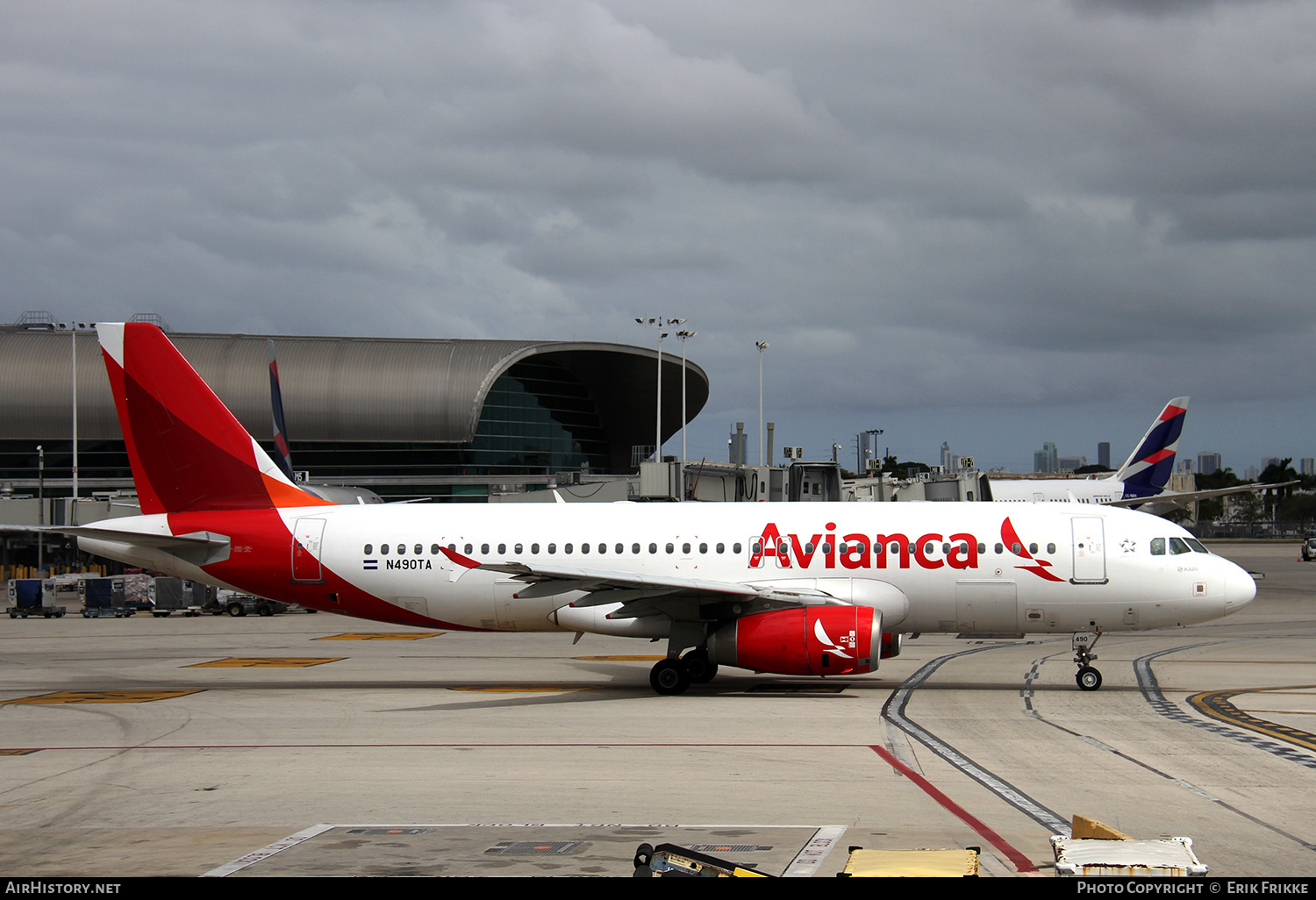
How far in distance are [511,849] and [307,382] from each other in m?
79.3

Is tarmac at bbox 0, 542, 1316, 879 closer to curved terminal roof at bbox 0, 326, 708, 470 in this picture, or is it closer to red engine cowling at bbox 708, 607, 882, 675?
red engine cowling at bbox 708, 607, 882, 675

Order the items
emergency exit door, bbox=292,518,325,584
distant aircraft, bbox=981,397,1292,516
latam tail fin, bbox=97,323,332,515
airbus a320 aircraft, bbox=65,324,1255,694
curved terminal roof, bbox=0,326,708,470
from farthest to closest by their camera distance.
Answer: curved terminal roof, bbox=0,326,708,470 < distant aircraft, bbox=981,397,1292,516 < latam tail fin, bbox=97,323,332,515 < emergency exit door, bbox=292,518,325,584 < airbus a320 aircraft, bbox=65,324,1255,694

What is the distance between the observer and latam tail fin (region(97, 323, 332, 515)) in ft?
74.0

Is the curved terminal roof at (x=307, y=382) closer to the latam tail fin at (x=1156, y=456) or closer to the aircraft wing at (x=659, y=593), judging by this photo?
the latam tail fin at (x=1156, y=456)

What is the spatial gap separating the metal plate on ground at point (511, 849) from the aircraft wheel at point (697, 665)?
10447 mm

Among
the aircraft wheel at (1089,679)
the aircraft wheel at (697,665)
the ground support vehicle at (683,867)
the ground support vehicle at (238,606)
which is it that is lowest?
the ground support vehicle at (238,606)

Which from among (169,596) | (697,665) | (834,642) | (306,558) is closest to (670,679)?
(697,665)

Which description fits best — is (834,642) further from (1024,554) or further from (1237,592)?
(1237,592)

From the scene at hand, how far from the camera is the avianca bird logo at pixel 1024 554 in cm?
2081

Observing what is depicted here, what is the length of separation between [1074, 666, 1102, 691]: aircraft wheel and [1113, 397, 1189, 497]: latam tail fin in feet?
133

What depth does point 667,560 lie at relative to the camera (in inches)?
870

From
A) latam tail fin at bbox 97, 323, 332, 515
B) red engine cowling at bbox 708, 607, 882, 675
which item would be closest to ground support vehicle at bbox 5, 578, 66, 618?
latam tail fin at bbox 97, 323, 332, 515

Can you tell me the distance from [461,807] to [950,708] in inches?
402

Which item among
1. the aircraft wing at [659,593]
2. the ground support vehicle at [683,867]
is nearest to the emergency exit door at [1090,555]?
the aircraft wing at [659,593]
